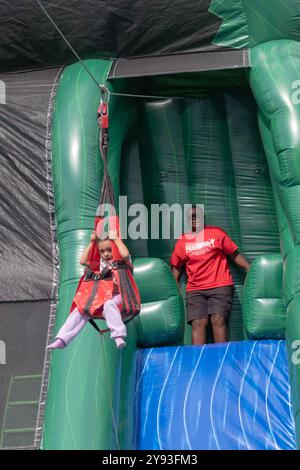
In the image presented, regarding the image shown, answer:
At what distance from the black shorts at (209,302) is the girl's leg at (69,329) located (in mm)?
1195

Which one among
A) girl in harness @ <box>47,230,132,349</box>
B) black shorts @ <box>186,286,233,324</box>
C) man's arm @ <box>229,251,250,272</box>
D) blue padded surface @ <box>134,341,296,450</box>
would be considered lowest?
blue padded surface @ <box>134,341,296,450</box>

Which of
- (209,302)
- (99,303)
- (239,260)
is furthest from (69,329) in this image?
(239,260)

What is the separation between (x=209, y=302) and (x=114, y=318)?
1322mm

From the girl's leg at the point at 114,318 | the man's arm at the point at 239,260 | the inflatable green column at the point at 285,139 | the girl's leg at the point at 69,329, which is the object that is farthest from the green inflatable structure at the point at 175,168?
the girl's leg at the point at 114,318

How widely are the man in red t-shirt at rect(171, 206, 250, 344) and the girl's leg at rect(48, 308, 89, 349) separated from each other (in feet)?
3.92

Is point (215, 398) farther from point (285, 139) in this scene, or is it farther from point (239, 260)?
point (285, 139)

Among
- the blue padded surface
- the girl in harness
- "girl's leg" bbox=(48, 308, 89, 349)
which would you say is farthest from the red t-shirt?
"girl's leg" bbox=(48, 308, 89, 349)

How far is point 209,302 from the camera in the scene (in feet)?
16.4

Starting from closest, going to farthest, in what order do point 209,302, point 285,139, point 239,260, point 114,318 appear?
point 114,318 < point 285,139 < point 209,302 < point 239,260

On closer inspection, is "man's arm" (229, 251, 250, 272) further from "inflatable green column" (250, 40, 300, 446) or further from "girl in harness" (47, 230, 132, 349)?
"girl in harness" (47, 230, 132, 349)

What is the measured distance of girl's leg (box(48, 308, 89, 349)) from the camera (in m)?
3.80

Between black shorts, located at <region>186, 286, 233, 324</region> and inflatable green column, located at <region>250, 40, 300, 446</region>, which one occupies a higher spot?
inflatable green column, located at <region>250, 40, 300, 446</region>

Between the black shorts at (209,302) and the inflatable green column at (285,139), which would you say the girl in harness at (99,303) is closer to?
the inflatable green column at (285,139)

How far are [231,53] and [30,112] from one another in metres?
1.17
